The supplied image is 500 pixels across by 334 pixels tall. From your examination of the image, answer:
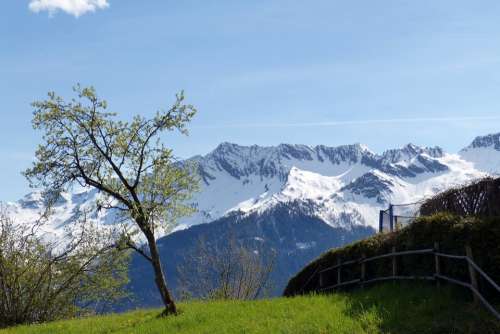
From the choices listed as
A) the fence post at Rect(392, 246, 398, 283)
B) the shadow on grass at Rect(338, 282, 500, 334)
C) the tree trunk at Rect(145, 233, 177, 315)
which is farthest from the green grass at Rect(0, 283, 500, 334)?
the fence post at Rect(392, 246, 398, 283)

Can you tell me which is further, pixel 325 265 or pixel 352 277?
pixel 325 265

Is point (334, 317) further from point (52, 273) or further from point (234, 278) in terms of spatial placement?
point (234, 278)

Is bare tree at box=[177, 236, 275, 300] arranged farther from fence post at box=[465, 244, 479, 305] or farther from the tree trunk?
fence post at box=[465, 244, 479, 305]

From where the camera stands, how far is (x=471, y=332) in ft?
52.0

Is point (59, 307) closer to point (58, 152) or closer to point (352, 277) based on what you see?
point (58, 152)

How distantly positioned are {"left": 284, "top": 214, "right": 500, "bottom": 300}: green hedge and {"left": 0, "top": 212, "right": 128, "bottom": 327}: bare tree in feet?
45.6

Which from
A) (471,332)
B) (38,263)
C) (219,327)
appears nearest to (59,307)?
(38,263)

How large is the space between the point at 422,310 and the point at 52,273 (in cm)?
2532

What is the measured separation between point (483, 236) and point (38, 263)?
27.7 m

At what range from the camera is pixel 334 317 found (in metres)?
19.2

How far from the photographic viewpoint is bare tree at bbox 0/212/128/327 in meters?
35.2

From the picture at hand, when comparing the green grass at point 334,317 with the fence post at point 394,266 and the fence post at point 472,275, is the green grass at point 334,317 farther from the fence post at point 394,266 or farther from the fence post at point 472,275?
the fence post at point 394,266

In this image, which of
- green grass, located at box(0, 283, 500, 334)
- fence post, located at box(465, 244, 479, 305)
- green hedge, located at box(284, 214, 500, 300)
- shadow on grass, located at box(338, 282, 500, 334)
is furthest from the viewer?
green hedge, located at box(284, 214, 500, 300)

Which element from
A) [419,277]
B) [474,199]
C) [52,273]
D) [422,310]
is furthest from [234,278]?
[422,310]
